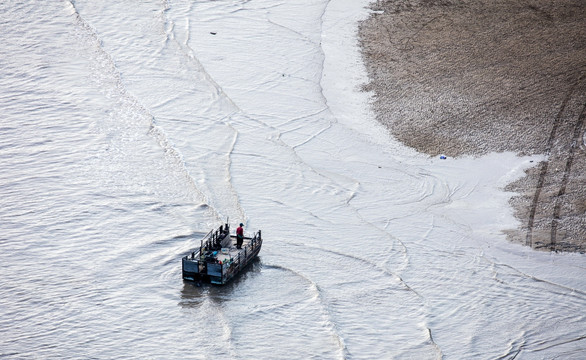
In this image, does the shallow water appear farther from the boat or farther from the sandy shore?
the sandy shore

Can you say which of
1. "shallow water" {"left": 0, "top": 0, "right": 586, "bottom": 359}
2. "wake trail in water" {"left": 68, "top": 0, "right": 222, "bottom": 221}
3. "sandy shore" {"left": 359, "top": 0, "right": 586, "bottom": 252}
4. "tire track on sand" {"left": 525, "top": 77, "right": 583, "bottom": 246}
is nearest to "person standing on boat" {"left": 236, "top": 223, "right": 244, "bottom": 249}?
"shallow water" {"left": 0, "top": 0, "right": 586, "bottom": 359}

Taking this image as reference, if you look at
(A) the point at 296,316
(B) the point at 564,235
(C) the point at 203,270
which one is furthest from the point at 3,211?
(B) the point at 564,235

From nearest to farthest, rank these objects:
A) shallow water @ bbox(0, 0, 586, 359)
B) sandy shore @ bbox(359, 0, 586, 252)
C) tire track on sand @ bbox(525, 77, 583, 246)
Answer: shallow water @ bbox(0, 0, 586, 359)
tire track on sand @ bbox(525, 77, 583, 246)
sandy shore @ bbox(359, 0, 586, 252)

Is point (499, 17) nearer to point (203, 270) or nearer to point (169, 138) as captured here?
point (169, 138)

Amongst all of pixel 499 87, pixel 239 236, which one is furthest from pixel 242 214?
pixel 499 87

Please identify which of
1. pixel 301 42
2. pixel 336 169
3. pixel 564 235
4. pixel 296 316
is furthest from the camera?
pixel 301 42

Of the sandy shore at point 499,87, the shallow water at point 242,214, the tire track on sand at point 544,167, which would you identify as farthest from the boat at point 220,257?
the tire track on sand at point 544,167
